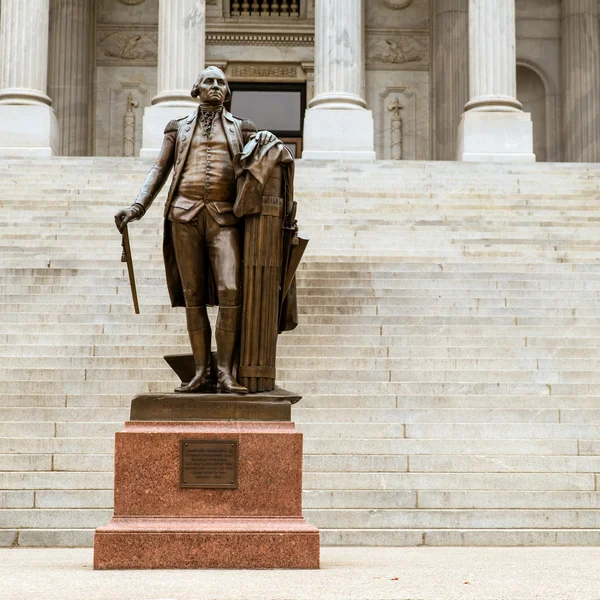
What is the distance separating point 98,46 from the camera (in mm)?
30891

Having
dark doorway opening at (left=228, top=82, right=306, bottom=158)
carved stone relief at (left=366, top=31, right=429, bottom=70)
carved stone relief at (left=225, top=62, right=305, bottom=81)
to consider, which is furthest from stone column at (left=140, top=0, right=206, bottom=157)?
carved stone relief at (left=366, top=31, right=429, bottom=70)

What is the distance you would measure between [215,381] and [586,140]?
75.5 feet

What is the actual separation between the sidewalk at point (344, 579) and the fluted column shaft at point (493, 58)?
16.1 meters

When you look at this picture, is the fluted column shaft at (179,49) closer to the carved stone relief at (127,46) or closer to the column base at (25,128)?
the column base at (25,128)

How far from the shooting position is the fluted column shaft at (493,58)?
919 inches

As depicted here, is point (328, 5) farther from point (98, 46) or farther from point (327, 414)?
point (327, 414)

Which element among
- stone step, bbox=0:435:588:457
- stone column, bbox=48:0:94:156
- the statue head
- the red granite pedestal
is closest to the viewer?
the red granite pedestal

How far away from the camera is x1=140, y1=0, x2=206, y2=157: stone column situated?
22984 millimetres

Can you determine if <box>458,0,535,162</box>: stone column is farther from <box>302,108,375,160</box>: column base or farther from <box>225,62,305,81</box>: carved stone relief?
<box>225,62,305,81</box>: carved stone relief

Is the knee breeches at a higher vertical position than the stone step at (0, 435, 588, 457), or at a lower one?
higher

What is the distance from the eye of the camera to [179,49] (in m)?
23.5

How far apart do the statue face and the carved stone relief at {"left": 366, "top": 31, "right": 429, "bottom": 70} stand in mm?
23450

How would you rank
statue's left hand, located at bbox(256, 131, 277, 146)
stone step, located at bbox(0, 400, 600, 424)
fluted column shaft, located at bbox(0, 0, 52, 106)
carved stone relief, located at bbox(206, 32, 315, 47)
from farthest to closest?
carved stone relief, located at bbox(206, 32, 315, 47), fluted column shaft, located at bbox(0, 0, 52, 106), stone step, located at bbox(0, 400, 600, 424), statue's left hand, located at bbox(256, 131, 277, 146)

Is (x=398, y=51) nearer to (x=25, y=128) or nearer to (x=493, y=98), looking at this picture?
(x=493, y=98)
